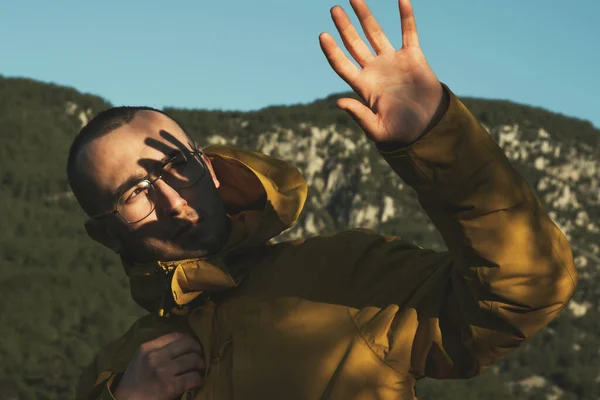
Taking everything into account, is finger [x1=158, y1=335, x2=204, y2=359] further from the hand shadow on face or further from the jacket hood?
the hand shadow on face

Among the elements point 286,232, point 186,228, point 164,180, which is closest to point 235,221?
point 186,228

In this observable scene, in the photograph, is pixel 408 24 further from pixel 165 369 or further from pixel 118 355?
pixel 118 355

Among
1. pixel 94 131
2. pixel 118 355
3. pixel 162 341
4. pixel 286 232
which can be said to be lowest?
pixel 286 232

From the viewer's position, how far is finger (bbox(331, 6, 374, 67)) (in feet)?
6.36

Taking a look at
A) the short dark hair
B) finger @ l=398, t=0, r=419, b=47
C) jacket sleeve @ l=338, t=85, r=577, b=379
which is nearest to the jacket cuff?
jacket sleeve @ l=338, t=85, r=577, b=379

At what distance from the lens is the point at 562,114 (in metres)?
68.5

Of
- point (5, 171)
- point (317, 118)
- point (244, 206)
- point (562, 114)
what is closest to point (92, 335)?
point (5, 171)

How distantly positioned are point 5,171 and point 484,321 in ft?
148

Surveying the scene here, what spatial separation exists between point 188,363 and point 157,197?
1.68ft

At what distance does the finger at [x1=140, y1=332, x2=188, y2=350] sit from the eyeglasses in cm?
38

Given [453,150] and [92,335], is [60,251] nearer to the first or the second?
[92,335]

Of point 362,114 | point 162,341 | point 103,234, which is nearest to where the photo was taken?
point 362,114

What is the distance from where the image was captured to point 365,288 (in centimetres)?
234

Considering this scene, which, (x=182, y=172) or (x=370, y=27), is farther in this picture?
(x=182, y=172)
